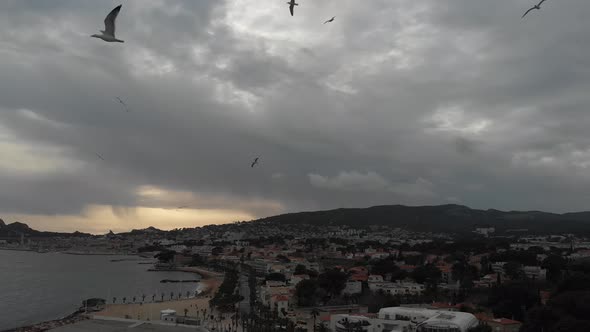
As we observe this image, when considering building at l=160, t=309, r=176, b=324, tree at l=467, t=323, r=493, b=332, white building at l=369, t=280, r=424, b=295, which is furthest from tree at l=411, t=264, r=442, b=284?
building at l=160, t=309, r=176, b=324

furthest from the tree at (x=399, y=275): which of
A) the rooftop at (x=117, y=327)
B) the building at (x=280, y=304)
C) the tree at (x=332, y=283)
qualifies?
the rooftop at (x=117, y=327)

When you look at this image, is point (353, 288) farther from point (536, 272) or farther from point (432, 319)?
point (536, 272)

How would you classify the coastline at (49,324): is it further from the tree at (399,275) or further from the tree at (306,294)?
the tree at (399,275)

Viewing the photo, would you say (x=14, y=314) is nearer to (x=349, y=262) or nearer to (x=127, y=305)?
(x=127, y=305)

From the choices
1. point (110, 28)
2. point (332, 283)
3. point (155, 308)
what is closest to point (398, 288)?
point (332, 283)

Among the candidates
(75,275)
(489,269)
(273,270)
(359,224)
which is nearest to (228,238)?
(359,224)

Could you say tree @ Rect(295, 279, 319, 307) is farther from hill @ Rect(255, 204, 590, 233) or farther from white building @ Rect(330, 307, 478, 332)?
hill @ Rect(255, 204, 590, 233)
